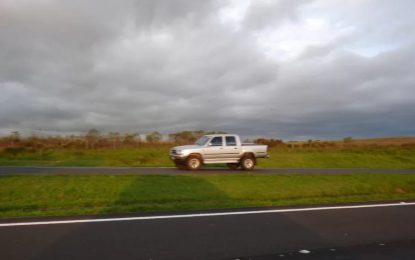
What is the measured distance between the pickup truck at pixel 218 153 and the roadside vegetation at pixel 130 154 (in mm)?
6575

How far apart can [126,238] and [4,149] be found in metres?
36.4

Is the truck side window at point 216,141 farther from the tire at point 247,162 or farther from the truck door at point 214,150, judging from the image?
the tire at point 247,162

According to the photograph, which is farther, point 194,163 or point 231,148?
point 231,148

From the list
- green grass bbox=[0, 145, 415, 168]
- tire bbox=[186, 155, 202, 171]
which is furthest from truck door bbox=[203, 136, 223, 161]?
green grass bbox=[0, 145, 415, 168]

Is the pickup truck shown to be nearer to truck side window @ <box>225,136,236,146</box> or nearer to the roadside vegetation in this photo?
truck side window @ <box>225,136,236,146</box>

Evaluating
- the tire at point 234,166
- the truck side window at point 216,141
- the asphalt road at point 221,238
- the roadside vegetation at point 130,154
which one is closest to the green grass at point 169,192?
the asphalt road at point 221,238

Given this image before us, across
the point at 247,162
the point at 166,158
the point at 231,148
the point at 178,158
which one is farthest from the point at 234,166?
the point at 166,158

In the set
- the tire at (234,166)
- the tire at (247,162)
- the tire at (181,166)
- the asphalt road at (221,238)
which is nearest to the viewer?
the asphalt road at (221,238)

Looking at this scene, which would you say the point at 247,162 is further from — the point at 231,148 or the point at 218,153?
the point at 218,153

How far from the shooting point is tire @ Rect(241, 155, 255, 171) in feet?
80.0

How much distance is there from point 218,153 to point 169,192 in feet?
33.5

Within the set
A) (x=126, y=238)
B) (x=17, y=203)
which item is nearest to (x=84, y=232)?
(x=126, y=238)

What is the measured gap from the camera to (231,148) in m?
24.3

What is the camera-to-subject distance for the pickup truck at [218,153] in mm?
23469
